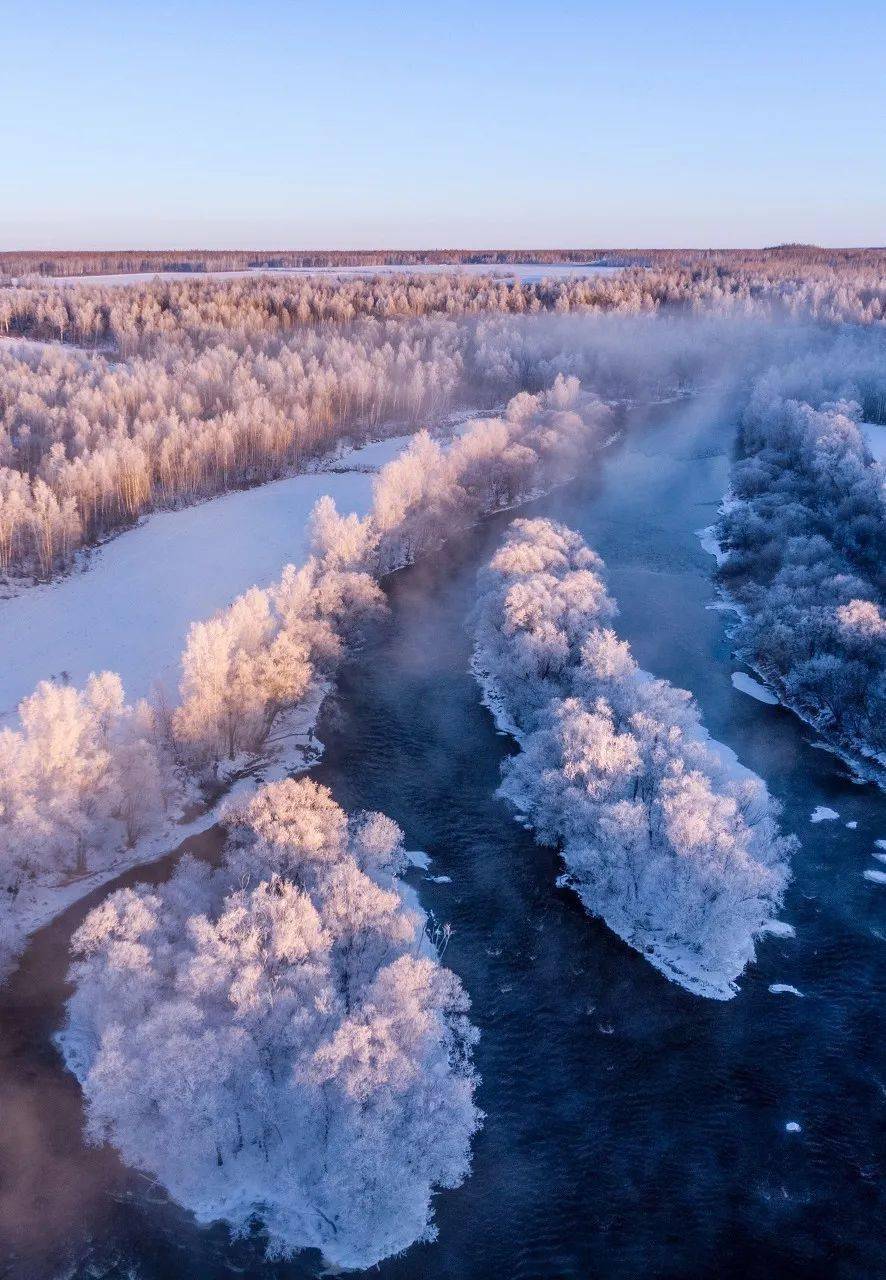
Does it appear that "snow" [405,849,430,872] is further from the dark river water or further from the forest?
the forest

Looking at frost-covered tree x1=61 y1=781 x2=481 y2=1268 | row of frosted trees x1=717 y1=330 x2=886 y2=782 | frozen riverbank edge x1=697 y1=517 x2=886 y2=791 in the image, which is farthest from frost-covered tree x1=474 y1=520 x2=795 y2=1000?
frost-covered tree x1=61 y1=781 x2=481 y2=1268

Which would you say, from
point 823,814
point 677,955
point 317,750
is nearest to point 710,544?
point 823,814

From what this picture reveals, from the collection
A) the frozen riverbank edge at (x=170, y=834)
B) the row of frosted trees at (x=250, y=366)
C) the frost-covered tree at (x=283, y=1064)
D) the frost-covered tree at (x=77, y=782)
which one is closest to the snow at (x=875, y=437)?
the row of frosted trees at (x=250, y=366)

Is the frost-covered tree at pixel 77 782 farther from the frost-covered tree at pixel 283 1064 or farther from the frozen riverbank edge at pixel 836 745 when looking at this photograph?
the frozen riverbank edge at pixel 836 745

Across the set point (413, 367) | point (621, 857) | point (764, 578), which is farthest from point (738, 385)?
point (621, 857)

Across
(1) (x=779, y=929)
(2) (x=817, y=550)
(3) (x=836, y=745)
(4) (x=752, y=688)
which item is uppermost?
(2) (x=817, y=550)

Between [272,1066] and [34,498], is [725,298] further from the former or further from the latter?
[272,1066]

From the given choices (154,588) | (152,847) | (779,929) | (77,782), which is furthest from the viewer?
(154,588)

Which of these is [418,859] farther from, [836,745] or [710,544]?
[710,544]
